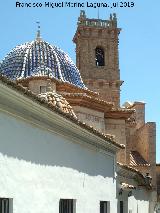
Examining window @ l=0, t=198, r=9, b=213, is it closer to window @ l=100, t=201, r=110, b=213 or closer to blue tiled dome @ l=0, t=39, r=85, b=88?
window @ l=100, t=201, r=110, b=213

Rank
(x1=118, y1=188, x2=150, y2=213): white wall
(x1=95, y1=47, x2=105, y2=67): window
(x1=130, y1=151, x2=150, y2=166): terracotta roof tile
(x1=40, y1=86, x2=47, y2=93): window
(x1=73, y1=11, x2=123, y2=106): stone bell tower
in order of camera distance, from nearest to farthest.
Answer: (x1=118, y1=188, x2=150, y2=213): white wall < (x1=40, y1=86, x2=47, y2=93): window < (x1=130, y1=151, x2=150, y2=166): terracotta roof tile < (x1=73, y1=11, x2=123, y2=106): stone bell tower < (x1=95, y1=47, x2=105, y2=67): window

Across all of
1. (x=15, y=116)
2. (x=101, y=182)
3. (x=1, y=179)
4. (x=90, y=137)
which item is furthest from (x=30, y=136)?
(x=101, y=182)

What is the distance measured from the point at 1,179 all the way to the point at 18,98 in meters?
1.14

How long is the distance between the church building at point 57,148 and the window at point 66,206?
0.05 ft

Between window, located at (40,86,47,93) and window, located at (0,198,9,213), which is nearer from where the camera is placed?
window, located at (0,198,9,213)

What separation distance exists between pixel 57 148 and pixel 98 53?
29.5 metres

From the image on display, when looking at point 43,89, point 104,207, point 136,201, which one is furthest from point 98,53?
point 104,207

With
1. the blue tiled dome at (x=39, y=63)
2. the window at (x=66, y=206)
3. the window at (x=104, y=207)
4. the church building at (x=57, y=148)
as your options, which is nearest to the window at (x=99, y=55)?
the blue tiled dome at (x=39, y=63)

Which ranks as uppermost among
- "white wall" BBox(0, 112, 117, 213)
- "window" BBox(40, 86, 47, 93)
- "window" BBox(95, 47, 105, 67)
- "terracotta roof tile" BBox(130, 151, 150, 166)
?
"window" BBox(95, 47, 105, 67)

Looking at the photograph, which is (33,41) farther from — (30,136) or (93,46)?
(30,136)

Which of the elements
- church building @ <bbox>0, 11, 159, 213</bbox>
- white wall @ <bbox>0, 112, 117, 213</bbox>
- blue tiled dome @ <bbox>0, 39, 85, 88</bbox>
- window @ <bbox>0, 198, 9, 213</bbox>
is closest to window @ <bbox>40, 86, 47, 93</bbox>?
church building @ <bbox>0, 11, 159, 213</bbox>

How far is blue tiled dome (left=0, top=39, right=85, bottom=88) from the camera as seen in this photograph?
20719mm

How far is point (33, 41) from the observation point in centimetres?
2319

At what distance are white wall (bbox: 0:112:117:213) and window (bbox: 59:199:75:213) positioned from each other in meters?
0.11
